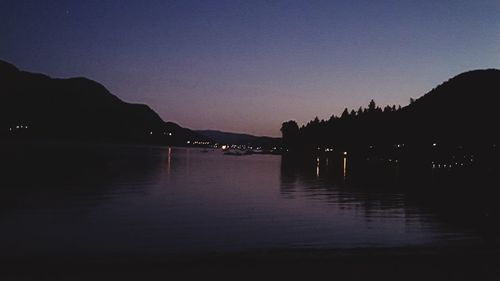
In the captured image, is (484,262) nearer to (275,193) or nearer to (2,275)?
(2,275)

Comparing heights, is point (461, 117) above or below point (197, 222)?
above

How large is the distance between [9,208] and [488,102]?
179300 mm

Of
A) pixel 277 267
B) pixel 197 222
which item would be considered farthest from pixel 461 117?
pixel 277 267

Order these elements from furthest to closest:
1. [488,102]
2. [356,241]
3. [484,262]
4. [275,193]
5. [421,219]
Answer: [488,102], [275,193], [421,219], [356,241], [484,262]

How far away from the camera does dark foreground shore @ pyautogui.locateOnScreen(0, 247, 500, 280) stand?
9.75 metres

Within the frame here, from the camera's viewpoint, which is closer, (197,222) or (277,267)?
(277,267)

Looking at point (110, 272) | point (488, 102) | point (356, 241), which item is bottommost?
point (356, 241)

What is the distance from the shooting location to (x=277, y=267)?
10453 mm

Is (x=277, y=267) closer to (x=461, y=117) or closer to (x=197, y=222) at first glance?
(x=197, y=222)

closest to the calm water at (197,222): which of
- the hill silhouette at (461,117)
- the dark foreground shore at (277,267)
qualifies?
the dark foreground shore at (277,267)

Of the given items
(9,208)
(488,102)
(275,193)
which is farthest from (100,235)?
(488,102)

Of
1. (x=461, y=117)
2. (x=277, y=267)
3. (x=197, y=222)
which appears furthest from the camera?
(x=461, y=117)

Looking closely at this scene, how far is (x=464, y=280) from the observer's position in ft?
31.7

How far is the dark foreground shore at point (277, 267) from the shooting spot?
9750 mm
